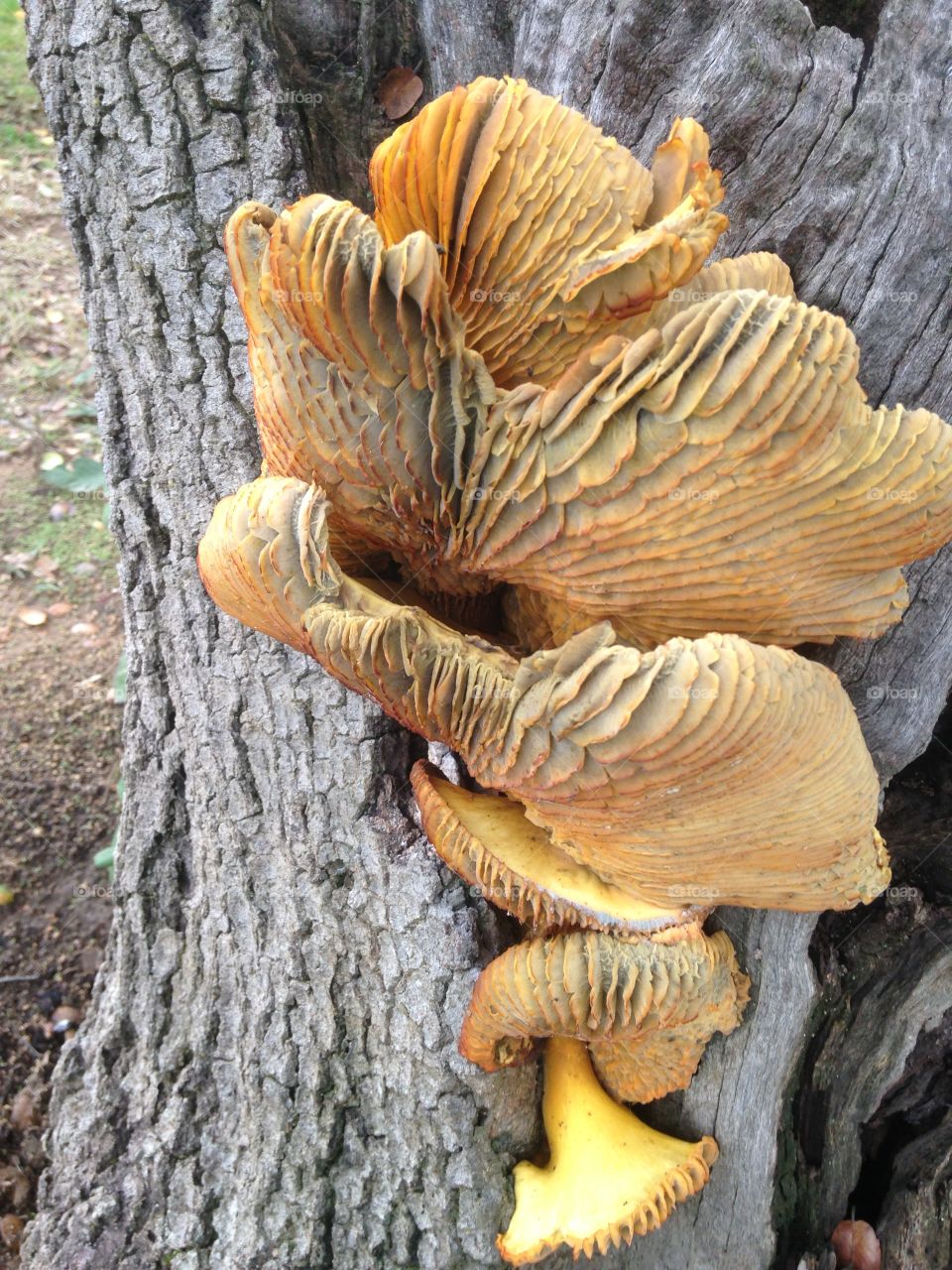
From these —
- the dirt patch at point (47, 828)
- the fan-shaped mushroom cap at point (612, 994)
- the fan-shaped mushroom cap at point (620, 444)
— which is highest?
the fan-shaped mushroom cap at point (620, 444)

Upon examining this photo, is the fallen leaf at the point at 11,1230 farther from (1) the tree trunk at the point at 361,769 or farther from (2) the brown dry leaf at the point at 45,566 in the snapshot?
(2) the brown dry leaf at the point at 45,566

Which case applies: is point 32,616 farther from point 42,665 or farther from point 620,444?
point 620,444

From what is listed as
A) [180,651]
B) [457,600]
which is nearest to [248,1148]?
[180,651]

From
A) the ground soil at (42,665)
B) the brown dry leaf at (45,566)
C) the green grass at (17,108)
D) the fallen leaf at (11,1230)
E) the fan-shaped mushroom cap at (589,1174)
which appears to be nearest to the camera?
the fan-shaped mushroom cap at (589,1174)

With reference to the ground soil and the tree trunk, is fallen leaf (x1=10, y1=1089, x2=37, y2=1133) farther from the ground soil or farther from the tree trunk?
the tree trunk

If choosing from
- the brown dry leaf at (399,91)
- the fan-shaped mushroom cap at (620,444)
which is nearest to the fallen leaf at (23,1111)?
the fan-shaped mushroom cap at (620,444)

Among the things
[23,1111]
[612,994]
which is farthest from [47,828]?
[612,994]
